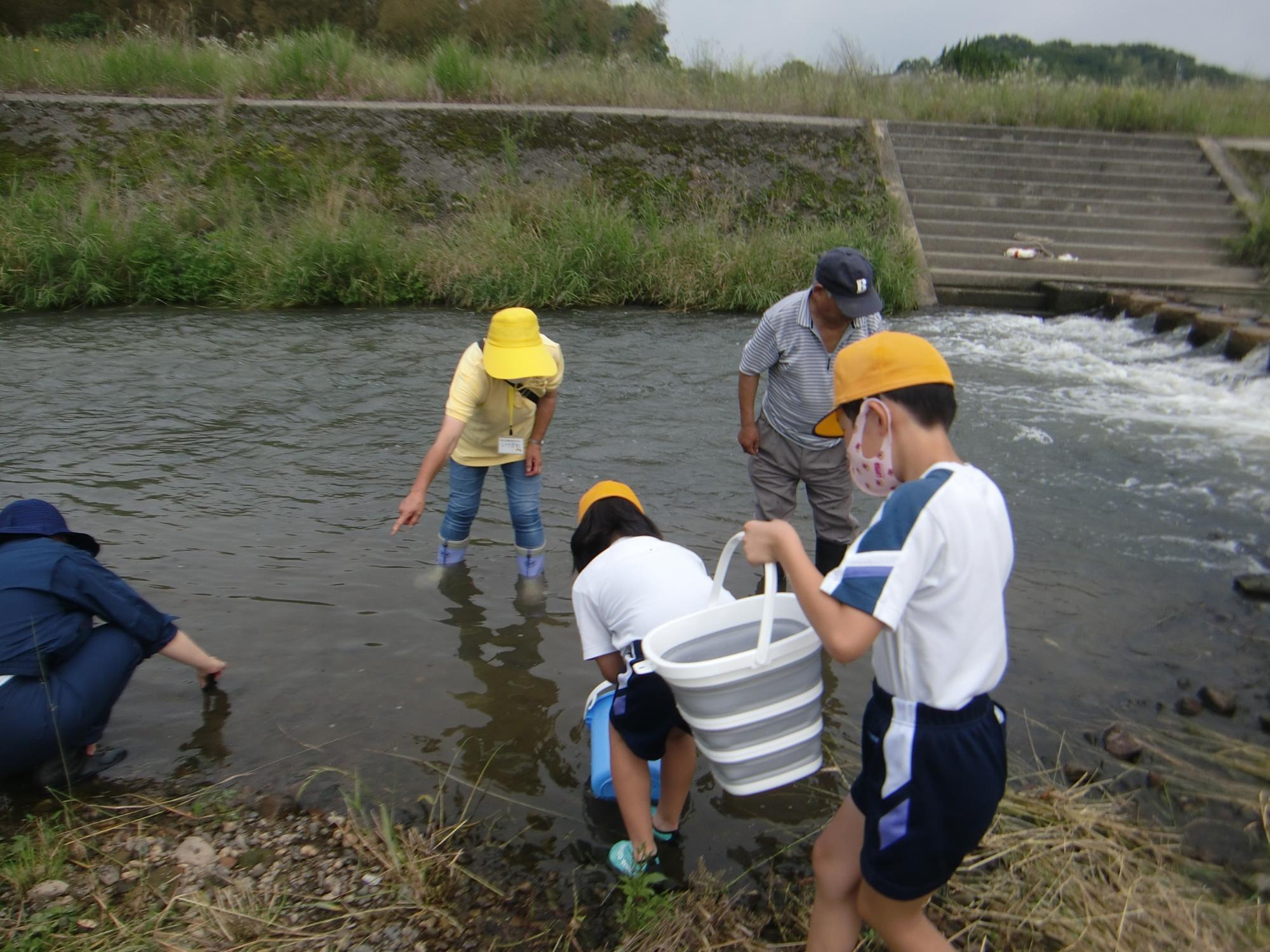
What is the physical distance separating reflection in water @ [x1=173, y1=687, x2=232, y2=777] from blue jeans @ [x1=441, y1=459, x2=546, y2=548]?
151cm

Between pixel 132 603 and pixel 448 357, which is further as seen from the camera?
pixel 448 357

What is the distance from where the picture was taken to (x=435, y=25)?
24.9 m

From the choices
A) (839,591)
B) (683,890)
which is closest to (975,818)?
(839,591)

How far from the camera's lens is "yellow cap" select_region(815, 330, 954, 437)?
2.03 metres

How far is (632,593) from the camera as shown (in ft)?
9.25

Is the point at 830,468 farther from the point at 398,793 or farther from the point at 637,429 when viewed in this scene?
the point at 637,429

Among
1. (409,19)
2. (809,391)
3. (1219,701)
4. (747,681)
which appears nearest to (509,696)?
(809,391)

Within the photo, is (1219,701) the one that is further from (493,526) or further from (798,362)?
(493,526)

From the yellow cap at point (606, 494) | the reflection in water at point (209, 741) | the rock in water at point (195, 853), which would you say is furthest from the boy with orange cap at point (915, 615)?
the reflection in water at point (209, 741)

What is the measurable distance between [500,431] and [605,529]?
1.92m

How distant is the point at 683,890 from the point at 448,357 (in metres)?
7.86

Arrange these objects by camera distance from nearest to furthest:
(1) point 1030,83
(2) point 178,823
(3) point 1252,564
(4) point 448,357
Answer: (2) point 178,823 < (3) point 1252,564 < (4) point 448,357 < (1) point 1030,83

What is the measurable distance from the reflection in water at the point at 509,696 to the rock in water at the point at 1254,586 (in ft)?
12.6

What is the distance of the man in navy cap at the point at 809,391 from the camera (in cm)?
405
